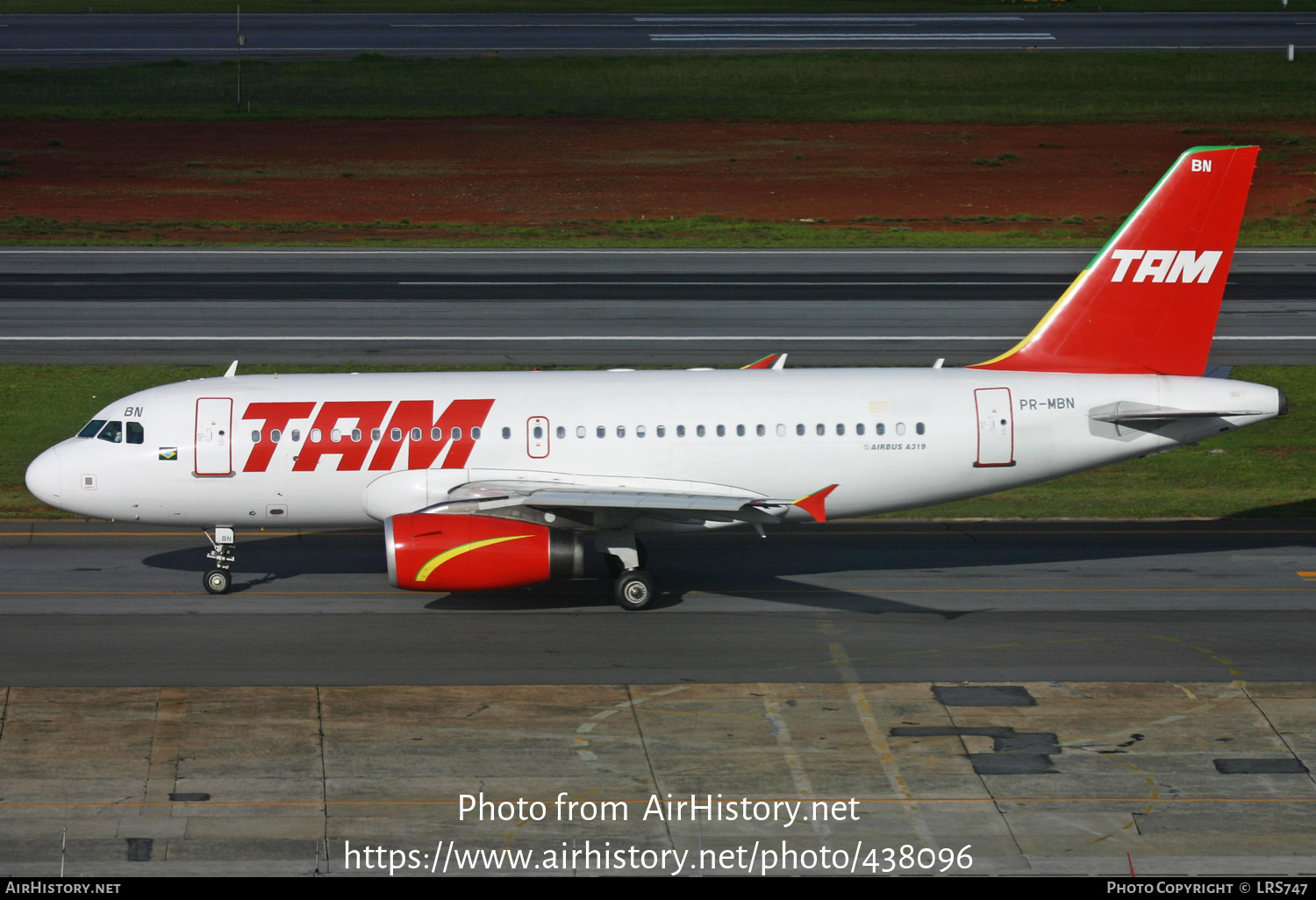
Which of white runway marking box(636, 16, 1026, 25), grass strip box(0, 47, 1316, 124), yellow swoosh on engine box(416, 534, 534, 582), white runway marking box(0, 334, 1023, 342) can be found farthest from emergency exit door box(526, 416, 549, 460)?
white runway marking box(636, 16, 1026, 25)

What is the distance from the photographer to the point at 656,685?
22.8 meters

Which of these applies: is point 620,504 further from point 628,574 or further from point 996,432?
point 996,432

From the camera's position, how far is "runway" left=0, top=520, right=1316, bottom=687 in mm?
23609

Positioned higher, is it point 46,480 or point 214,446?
point 214,446

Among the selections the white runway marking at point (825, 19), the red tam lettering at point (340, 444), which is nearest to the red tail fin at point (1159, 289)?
the red tam lettering at point (340, 444)

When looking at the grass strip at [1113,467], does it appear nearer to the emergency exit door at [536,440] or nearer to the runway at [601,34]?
the emergency exit door at [536,440]

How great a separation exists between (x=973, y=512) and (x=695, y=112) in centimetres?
6366

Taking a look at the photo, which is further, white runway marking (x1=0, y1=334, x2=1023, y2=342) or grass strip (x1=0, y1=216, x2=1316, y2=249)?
grass strip (x1=0, y1=216, x2=1316, y2=249)

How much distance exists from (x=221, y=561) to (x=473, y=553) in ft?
Answer: 19.6

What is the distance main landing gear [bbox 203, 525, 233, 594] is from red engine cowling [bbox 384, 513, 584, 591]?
13.7 feet

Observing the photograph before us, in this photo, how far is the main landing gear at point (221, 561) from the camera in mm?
27564

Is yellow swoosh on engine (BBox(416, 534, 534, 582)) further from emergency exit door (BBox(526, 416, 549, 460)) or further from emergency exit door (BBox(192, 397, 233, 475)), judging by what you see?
emergency exit door (BBox(192, 397, 233, 475))

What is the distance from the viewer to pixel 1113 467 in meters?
37.6

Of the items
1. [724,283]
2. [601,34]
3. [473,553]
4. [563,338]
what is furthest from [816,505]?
[601,34]
